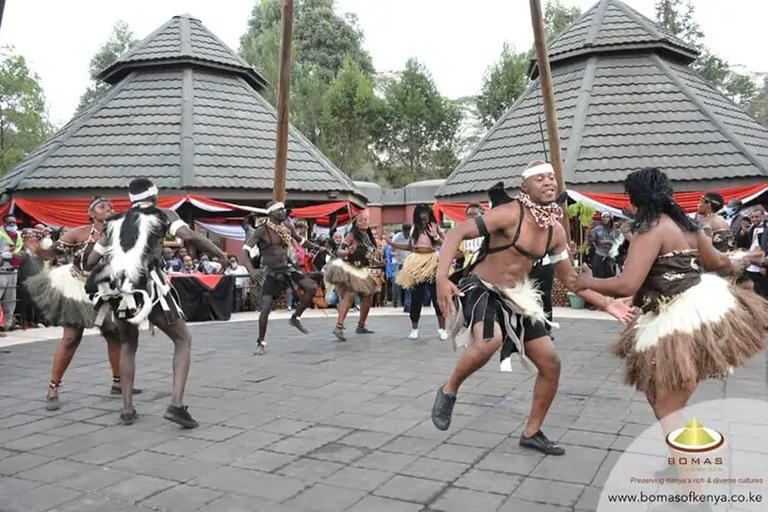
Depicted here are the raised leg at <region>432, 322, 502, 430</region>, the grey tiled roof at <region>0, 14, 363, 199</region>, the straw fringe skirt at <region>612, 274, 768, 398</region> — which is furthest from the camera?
the grey tiled roof at <region>0, 14, 363, 199</region>

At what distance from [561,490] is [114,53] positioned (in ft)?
145

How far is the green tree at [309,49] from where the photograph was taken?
32625 mm

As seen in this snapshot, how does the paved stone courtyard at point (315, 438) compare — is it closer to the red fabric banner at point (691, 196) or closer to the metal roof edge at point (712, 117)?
the red fabric banner at point (691, 196)

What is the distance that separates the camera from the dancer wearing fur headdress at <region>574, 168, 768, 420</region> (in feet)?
10.5

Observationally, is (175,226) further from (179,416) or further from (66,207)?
(66,207)

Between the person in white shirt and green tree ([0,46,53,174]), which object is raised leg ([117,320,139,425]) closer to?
the person in white shirt

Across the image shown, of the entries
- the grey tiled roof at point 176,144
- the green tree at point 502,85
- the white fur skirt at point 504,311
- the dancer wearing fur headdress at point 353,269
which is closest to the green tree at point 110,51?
the green tree at point 502,85

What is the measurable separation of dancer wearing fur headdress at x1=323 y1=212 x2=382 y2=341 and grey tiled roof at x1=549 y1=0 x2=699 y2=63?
9.40 m

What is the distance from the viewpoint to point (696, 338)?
3.20 m

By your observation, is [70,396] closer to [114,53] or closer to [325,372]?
[325,372]

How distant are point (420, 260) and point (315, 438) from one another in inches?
190

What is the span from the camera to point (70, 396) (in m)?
5.84

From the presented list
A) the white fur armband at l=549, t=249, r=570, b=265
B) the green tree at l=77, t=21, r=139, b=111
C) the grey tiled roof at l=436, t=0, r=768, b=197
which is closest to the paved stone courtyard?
the white fur armband at l=549, t=249, r=570, b=265

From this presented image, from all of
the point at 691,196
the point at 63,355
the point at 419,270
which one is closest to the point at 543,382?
the point at 63,355
